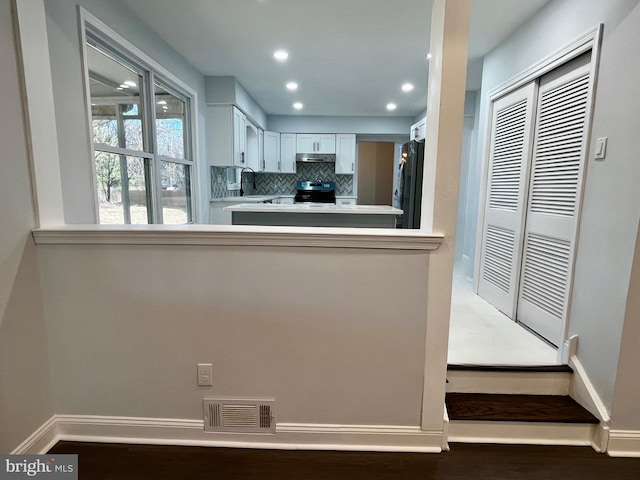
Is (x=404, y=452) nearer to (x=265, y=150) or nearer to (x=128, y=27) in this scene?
(x=128, y=27)

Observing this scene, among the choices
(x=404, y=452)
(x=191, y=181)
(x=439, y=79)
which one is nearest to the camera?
(x=439, y=79)

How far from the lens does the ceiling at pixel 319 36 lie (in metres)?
2.47

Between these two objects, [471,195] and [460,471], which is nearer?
[460,471]

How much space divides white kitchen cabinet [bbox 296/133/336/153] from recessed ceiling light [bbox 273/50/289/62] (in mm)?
2936

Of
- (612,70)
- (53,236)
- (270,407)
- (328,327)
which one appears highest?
(612,70)

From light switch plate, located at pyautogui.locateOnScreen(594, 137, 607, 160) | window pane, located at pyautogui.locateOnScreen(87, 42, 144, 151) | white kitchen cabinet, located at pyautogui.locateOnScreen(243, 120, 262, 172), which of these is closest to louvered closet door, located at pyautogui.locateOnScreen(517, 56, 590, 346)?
light switch plate, located at pyautogui.locateOnScreen(594, 137, 607, 160)

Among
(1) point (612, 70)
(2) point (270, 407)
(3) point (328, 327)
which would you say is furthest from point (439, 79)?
(2) point (270, 407)

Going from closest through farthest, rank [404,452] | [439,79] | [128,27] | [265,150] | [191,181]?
[439,79], [404,452], [128,27], [191,181], [265,150]

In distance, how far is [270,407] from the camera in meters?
1.63

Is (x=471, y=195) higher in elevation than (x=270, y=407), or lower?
higher

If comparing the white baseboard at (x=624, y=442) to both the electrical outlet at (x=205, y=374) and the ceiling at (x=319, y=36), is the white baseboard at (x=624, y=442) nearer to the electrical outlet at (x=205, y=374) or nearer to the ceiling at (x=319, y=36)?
the electrical outlet at (x=205, y=374)

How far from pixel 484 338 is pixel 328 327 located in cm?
139

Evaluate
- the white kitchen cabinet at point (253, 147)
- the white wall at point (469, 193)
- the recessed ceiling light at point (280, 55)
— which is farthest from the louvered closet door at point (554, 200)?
the white kitchen cabinet at point (253, 147)

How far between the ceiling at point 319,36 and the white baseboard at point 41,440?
9.33ft
